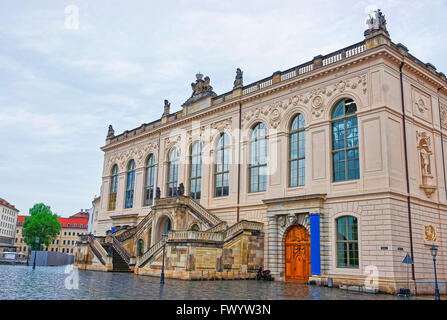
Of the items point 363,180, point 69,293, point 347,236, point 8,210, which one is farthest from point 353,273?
point 8,210

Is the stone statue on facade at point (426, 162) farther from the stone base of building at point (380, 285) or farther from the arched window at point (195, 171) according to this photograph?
the arched window at point (195, 171)

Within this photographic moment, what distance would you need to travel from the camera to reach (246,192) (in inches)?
1284

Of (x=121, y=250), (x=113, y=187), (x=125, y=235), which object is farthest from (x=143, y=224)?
(x=113, y=187)

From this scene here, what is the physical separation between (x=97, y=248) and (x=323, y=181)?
70.7 ft

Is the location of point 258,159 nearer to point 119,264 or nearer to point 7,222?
point 119,264

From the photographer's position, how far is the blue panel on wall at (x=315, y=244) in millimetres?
25906

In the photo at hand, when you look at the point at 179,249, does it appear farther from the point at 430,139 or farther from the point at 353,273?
the point at 430,139

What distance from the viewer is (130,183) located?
154 feet

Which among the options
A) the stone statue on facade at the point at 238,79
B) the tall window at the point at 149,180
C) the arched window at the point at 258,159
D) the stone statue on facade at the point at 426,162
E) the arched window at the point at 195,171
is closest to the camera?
the stone statue on facade at the point at 426,162

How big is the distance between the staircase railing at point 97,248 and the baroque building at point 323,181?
18 cm

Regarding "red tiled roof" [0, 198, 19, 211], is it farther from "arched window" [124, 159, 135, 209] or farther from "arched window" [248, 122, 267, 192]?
"arched window" [248, 122, 267, 192]

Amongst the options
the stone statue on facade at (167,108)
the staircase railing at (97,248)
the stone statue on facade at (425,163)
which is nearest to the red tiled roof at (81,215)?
the stone statue on facade at (167,108)

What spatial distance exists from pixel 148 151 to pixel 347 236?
25369mm

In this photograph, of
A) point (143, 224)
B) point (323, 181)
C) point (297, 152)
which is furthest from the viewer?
point (143, 224)
